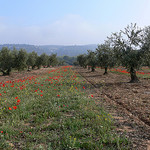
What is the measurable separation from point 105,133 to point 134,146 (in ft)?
3.49

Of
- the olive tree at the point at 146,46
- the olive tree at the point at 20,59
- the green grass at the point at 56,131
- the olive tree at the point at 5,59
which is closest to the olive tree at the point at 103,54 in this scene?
the olive tree at the point at 146,46

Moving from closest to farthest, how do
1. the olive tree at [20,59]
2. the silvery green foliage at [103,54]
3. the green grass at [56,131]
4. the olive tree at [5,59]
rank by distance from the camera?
1. the green grass at [56,131]
2. the silvery green foliage at [103,54]
3. the olive tree at [5,59]
4. the olive tree at [20,59]

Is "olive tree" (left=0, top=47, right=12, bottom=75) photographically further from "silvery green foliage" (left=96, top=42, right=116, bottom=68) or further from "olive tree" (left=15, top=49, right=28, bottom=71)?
"silvery green foliage" (left=96, top=42, right=116, bottom=68)

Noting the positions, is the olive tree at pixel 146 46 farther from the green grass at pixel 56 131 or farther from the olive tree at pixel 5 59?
the olive tree at pixel 5 59

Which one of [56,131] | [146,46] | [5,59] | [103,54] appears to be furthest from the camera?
[5,59]

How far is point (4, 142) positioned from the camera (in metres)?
4.63

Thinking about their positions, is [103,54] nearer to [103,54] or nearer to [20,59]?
[103,54]

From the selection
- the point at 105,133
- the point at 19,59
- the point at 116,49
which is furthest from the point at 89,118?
the point at 19,59

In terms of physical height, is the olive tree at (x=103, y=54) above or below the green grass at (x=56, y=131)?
above

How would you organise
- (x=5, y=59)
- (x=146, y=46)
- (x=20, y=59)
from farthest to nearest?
(x=20, y=59) < (x=5, y=59) < (x=146, y=46)

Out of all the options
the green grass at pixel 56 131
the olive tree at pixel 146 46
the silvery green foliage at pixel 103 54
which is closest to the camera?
the green grass at pixel 56 131

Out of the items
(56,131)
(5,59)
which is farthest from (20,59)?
(56,131)

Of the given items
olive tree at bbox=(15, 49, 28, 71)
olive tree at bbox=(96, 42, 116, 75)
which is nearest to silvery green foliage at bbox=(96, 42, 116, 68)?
olive tree at bbox=(96, 42, 116, 75)

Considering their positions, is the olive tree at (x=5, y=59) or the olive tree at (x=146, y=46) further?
the olive tree at (x=5, y=59)
